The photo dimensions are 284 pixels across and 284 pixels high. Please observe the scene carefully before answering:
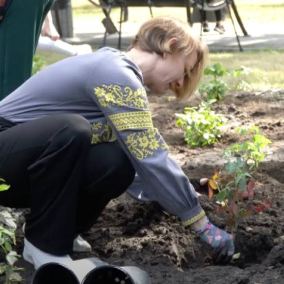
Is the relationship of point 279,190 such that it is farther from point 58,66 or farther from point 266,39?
point 266,39

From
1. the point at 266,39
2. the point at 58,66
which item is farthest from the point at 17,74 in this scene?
the point at 266,39

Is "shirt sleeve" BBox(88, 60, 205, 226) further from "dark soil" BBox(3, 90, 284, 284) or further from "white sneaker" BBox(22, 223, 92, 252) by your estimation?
"white sneaker" BBox(22, 223, 92, 252)

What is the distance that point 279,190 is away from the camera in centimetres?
443

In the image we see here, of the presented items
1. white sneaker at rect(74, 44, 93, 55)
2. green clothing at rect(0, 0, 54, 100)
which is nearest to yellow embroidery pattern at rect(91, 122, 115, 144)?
green clothing at rect(0, 0, 54, 100)

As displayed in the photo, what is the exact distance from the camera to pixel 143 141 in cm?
331

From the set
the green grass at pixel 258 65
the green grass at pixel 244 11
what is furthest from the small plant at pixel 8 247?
the green grass at pixel 244 11

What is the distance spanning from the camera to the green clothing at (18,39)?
15.5ft

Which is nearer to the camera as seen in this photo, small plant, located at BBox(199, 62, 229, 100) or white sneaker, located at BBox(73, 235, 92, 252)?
white sneaker, located at BBox(73, 235, 92, 252)

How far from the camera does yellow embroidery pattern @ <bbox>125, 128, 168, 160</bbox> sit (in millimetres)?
3316

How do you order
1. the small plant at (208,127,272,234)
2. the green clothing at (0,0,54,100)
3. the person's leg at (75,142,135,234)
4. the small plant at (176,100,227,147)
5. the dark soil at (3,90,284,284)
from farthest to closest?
the small plant at (176,100,227,147) < the green clothing at (0,0,54,100) < the small plant at (208,127,272,234) < the person's leg at (75,142,135,234) < the dark soil at (3,90,284,284)

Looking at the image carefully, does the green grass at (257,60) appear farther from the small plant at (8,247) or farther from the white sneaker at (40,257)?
the small plant at (8,247)

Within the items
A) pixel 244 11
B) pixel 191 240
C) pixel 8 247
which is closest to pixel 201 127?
pixel 191 240

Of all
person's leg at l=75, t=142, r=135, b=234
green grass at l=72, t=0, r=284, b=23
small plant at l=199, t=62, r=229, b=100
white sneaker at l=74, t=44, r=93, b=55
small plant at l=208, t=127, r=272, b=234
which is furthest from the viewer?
green grass at l=72, t=0, r=284, b=23

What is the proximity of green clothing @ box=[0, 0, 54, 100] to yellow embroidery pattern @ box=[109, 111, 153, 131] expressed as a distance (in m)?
1.61
